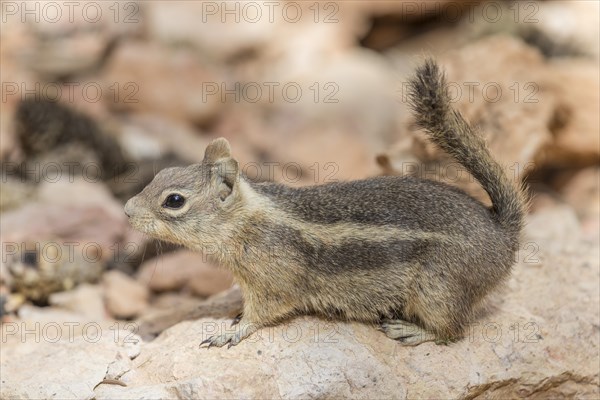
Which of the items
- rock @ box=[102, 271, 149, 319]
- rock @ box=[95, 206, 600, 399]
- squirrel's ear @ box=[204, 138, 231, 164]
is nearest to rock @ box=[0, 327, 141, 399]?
rock @ box=[95, 206, 600, 399]

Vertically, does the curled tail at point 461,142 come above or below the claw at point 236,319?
above

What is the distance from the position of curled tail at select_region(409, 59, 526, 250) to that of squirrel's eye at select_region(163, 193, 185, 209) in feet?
5.73

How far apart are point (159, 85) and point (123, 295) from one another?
16.4 ft

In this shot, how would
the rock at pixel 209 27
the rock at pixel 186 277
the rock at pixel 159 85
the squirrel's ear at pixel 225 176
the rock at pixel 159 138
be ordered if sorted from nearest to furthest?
the squirrel's ear at pixel 225 176
the rock at pixel 186 277
the rock at pixel 159 138
the rock at pixel 159 85
the rock at pixel 209 27

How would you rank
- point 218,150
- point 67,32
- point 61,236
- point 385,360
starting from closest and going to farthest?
1. point 385,360
2. point 218,150
3. point 61,236
4. point 67,32

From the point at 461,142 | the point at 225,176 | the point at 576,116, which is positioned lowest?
the point at 576,116

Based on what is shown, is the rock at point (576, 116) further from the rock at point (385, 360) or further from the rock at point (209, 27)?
the rock at point (209, 27)

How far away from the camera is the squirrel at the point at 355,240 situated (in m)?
4.92

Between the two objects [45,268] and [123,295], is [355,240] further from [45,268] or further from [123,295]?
[45,268]

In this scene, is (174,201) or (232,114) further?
(232,114)

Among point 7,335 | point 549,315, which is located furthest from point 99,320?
point 549,315

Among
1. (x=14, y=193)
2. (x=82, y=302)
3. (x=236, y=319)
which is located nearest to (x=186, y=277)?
(x=82, y=302)

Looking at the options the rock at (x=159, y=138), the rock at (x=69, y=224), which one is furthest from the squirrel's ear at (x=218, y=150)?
the rock at (x=159, y=138)

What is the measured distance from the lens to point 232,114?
1152 centimetres
